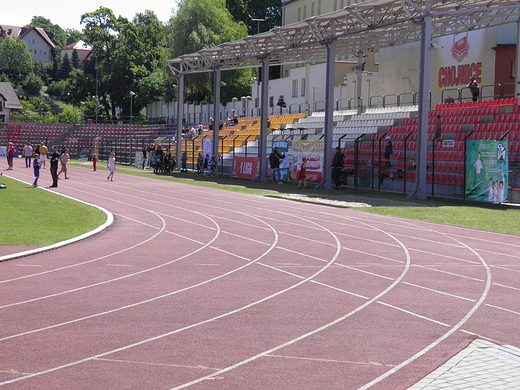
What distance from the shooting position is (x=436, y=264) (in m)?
12.2

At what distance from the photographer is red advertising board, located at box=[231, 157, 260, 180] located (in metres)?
41.0

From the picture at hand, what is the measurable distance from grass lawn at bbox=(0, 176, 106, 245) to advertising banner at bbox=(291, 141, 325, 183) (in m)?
13.9

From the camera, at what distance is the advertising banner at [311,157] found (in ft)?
113

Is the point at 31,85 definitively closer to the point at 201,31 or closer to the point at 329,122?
the point at 201,31

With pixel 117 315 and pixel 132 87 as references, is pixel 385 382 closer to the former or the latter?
pixel 117 315

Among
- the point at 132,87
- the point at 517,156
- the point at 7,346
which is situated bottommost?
the point at 7,346

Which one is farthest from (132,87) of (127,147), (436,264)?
(436,264)

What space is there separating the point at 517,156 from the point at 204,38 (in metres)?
52.0

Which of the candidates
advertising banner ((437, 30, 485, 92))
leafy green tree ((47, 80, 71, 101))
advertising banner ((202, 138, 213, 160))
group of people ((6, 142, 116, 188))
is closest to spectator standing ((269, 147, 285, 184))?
group of people ((6, 142, 116, 188))

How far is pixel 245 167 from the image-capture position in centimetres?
4234

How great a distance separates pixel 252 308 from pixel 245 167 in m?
33.8

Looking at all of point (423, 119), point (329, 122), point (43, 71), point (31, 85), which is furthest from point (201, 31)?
point (43, 71)

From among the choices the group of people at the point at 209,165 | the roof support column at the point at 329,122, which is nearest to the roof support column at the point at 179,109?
the group of people at the point at 209,165

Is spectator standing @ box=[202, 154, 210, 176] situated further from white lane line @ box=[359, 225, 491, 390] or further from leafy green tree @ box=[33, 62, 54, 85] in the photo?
leafy green tree @ box=[33, 62, 54, 85]
